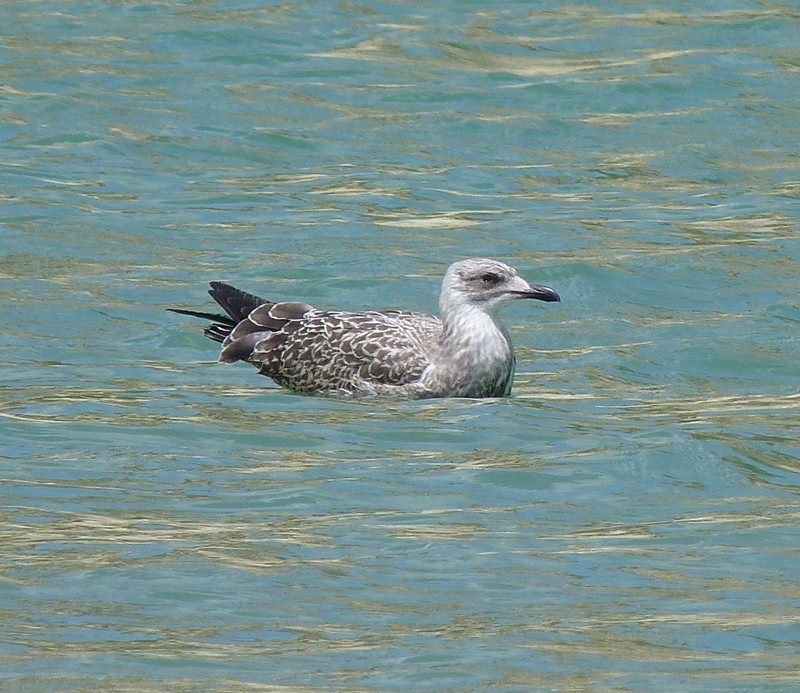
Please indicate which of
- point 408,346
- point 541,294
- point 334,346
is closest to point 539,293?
point 541,294

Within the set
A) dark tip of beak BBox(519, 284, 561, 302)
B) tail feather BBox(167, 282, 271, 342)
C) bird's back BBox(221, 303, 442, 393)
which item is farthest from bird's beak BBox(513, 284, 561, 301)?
tail feather BBox(167, 282, 271, 342)

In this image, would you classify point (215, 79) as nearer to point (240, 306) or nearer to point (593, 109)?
point (593, 109)

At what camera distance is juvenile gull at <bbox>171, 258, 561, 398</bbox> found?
11.6m

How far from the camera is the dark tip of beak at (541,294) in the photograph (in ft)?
37.4

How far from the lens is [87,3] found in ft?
70.0

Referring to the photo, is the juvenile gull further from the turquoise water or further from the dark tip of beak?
the turquoise water

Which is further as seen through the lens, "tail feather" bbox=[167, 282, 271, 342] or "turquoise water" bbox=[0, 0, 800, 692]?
"tail feather" bbox=[167, 282, 271, 342]

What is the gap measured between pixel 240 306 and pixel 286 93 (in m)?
6.54

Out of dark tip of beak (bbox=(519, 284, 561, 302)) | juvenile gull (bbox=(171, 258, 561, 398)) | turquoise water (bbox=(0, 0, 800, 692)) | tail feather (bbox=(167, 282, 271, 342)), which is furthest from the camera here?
tail feather (bbox=(167, 282, 271, 342))

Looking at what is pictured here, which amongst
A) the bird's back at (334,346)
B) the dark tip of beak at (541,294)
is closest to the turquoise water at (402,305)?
the bird's back at (334,346)

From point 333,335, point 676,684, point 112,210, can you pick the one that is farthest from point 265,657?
point 112,210

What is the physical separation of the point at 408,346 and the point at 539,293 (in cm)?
78

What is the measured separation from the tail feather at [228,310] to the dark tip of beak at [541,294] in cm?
178

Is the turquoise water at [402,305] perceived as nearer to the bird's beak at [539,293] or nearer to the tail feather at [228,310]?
the tail feather at [228,310]
